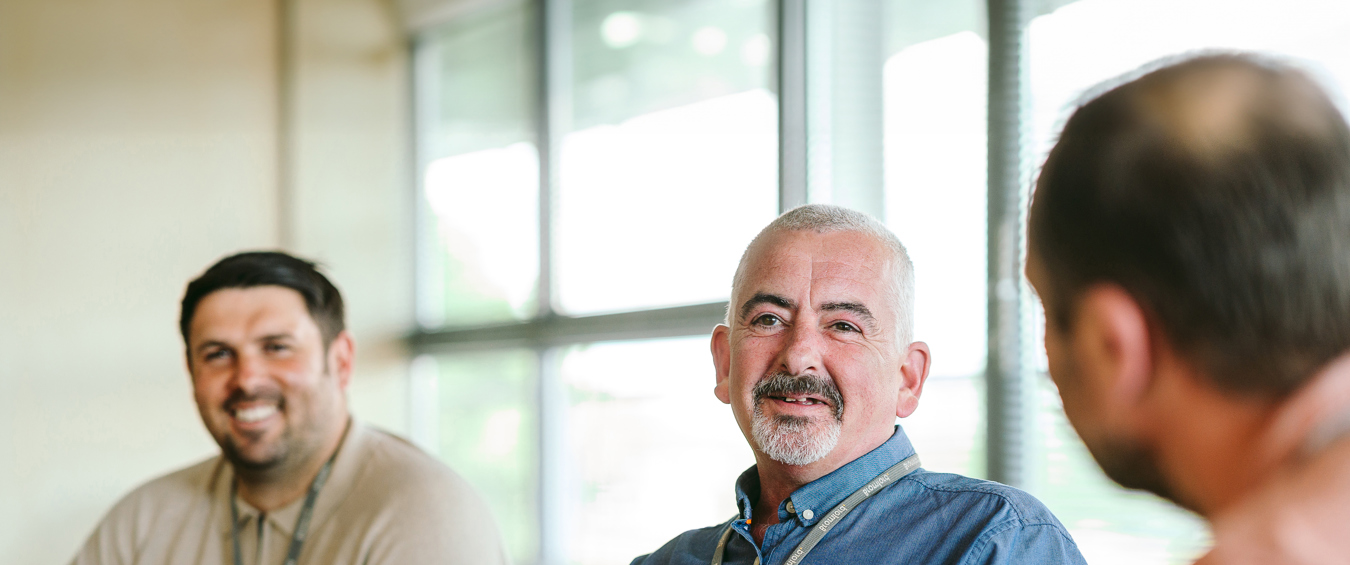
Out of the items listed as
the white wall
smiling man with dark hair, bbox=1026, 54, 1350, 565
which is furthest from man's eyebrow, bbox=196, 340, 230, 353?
the white wall

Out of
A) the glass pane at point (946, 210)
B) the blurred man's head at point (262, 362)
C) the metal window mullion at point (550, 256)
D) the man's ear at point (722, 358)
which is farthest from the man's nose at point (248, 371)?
the metal window mullion at point (550, 256)

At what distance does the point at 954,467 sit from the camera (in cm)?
277

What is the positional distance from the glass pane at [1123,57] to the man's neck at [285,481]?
1769 millimetres

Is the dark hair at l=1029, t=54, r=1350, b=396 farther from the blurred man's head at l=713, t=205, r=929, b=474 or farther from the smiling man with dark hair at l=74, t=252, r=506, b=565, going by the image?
the smiling man with dark hair at l=74, t=252, r=506, b=565

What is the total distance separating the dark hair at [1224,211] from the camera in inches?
22.9

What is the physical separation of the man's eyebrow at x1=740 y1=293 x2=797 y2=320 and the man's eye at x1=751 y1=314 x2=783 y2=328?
0.02 metres

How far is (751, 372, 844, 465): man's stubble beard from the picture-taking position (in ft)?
5.56

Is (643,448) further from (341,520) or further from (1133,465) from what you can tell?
(1133,465)

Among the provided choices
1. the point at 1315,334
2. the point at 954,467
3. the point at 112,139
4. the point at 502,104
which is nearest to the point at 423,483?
the point at 954,467

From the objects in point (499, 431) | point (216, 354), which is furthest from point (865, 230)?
point (499, 431)

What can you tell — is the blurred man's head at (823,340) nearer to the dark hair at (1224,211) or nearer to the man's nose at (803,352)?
the man's nose at (803,352)

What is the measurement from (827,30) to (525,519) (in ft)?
8.84

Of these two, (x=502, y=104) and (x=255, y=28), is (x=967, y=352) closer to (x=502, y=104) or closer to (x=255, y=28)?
(x=502, y=104)

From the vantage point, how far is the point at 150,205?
4.87 m
